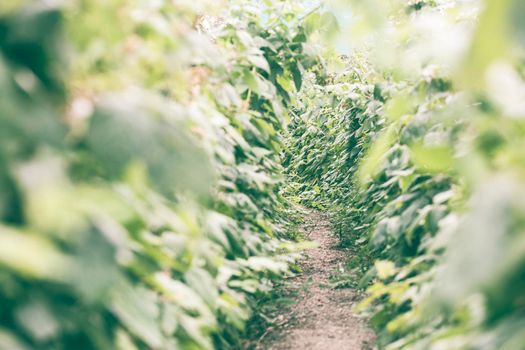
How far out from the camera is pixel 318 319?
299cm

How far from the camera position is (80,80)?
3.78 feet

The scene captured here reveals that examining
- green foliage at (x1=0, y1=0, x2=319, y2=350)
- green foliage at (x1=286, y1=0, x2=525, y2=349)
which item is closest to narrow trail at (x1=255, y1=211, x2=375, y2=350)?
green foliage at (x1=286, y1=0, x2=525, y2=349)

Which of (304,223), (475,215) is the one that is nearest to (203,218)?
(475,215)

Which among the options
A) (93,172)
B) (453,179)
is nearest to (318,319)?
(453,179)

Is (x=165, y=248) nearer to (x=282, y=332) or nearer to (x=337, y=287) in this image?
(x=282, y=332)

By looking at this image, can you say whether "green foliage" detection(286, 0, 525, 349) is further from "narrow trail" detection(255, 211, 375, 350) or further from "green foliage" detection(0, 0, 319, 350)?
"green foliage" detection(0, 0, 319, 350)

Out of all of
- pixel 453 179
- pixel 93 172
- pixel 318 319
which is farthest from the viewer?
pixel 318 319

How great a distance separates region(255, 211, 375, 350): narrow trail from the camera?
8.69 feet

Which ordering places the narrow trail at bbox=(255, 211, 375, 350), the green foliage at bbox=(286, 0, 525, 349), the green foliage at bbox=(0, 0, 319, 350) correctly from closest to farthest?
1. the green foliage at bbox=(286, 0, 525, 349)
2. the green foliage at bbox=(0, 0, 319, 350)
3. the narrow trail at bbox=(255, 211, 375, 350)

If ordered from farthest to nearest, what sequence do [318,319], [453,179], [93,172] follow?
[318,319] → [453,179] → [93,172]

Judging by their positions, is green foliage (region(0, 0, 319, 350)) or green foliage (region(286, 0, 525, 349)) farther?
green foliage (region(0, 0, 319, 350))

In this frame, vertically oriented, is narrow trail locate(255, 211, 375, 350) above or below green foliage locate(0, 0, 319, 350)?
above

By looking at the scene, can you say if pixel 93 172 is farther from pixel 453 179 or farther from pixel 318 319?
pixel 318 319

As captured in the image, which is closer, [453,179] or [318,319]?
[453,179]
